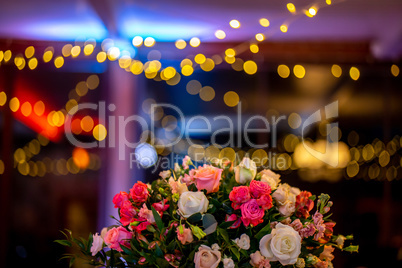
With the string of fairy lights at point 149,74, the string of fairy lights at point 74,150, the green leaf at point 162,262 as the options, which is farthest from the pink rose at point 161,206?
the string of fairy lights at point 74,150

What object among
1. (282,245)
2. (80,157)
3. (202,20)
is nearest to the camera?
(282,245)

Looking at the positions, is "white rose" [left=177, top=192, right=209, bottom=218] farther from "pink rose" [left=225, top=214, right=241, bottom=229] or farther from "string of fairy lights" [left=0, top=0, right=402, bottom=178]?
"string of fairy lights" [left=0, top=0, right=402, bottom=178]

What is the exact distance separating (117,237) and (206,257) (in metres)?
0.22

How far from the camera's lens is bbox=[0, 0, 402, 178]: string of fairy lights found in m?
3.34

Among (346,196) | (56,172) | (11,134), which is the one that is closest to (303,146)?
(346,196)

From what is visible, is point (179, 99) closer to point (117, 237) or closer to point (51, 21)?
point (51, 21)

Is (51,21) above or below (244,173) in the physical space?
above

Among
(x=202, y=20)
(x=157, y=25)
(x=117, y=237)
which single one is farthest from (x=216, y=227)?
(x=157, y=25)

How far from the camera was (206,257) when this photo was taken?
2.71 feet

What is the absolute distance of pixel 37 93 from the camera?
3.64 metres

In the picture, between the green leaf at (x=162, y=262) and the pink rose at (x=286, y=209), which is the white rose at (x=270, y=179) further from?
the green leaf at (x=162, y=262)

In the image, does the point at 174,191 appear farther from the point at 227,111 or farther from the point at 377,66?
the point at 377,66

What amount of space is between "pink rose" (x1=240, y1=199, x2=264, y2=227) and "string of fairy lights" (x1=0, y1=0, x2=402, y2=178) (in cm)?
239

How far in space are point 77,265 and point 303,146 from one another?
2.47 m
